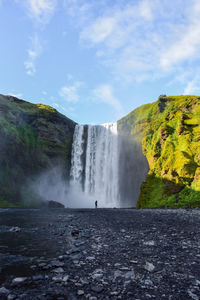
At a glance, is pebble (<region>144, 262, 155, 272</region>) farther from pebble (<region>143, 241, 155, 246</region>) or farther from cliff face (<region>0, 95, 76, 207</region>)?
cliff face (<region>0, 95, 76, 207</region>)

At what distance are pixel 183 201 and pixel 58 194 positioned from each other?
45678 mm

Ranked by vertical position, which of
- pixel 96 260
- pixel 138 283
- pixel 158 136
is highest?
pixel 158 136

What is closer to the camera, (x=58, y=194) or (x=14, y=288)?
(x=14, y=288)

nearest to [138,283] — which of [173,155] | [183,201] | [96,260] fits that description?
[96,260]

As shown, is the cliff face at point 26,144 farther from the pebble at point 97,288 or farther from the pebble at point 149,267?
the pebble at point 97,288

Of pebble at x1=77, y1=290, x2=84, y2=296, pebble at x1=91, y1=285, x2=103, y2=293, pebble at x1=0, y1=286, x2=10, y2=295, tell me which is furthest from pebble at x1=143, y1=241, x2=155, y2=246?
pebble at x1=0, y1=286, x2=10, y2=295

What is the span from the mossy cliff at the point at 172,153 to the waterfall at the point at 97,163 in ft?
36.8

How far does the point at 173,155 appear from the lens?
38219 millimetres

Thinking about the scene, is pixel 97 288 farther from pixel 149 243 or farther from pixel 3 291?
pixel 149 243

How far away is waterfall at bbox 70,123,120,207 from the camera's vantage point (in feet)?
190

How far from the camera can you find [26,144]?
2313 inches

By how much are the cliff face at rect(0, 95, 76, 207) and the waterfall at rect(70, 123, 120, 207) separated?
4.50 metres

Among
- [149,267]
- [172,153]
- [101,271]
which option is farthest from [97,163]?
[101,271]

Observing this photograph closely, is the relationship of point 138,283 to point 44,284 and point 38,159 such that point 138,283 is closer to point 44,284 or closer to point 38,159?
point 44,284
